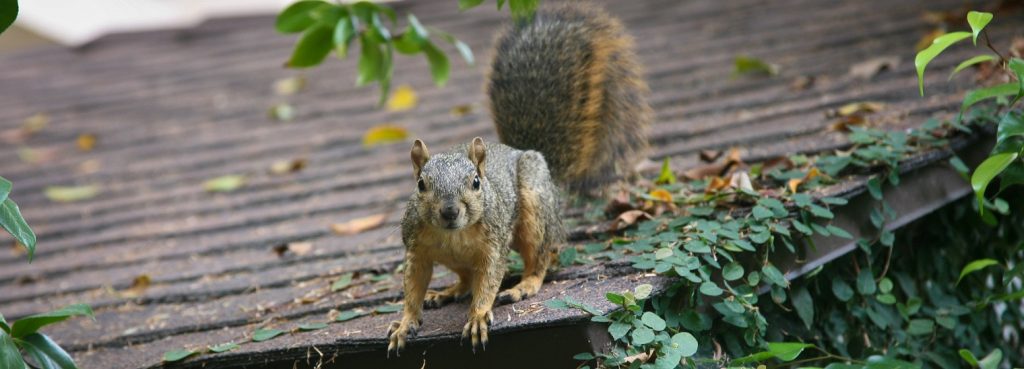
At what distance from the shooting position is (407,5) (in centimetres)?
652

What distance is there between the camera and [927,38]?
12.5 ft

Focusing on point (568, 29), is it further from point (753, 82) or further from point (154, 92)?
point (154, 92)

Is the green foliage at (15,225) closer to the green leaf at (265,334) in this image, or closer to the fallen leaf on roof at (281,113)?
the green leaf at (265,334)

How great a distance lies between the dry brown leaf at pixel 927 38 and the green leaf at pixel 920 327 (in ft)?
4.72

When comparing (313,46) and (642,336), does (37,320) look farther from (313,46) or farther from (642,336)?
(642,336)

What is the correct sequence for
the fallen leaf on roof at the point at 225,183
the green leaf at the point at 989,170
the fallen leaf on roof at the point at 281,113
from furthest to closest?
the fallen leaf on roof at the point at 281,113 < the fallen leaf on roof at the point at 225,183 < the green leaf at the point at 989,170

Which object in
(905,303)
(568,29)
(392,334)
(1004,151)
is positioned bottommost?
(905,303)

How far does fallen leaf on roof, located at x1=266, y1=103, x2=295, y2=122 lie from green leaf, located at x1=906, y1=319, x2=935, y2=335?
Result: 325 cm

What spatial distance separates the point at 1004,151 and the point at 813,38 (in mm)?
2105

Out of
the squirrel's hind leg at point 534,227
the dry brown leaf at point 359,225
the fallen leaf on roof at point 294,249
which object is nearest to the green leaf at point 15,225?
the squirrel's hind leg at point 534,227

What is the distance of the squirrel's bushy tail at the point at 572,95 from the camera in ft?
9.57

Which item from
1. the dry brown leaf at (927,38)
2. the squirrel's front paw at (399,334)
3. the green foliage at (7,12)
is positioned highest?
the green foliage at (7,12)

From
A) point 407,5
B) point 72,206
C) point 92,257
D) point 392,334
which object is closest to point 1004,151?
point 392,334

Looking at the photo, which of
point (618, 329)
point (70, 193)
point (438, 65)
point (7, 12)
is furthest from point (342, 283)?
point (70, 193)
